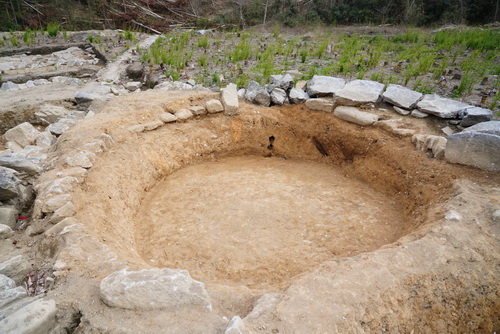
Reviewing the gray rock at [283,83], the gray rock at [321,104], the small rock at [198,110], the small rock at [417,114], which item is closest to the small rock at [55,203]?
the small rock at [198,110]

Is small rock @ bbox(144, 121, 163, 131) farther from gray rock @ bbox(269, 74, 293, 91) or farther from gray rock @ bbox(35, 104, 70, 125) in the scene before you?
gray rock @ bbox(269, 74, 293, 91)

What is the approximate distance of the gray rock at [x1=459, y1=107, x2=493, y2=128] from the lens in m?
3.72

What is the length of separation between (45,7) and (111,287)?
46.8ft

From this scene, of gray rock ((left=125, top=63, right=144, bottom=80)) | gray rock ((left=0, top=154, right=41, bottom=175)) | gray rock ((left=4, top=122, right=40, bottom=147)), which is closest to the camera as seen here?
gray rock ((left=0, top=154, right=41, bottom=175))

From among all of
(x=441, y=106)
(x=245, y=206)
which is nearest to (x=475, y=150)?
(x=441, y=106)

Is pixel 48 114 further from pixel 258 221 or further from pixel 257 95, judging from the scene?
pixel 258 221

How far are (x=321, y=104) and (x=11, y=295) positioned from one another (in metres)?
4.17

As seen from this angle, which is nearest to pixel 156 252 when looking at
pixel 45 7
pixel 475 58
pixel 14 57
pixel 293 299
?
pixel 293 299

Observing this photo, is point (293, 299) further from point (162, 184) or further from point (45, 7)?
point (45, 7)

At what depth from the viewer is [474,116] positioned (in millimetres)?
3738

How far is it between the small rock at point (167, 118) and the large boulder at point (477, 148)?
356 cm

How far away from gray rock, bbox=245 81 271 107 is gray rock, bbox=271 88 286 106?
83 millimetres

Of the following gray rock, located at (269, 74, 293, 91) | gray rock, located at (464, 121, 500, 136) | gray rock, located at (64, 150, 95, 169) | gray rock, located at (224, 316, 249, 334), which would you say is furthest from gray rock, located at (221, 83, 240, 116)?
gray rock, located at (224, 316, 249, 334)

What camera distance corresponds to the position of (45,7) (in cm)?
1198
